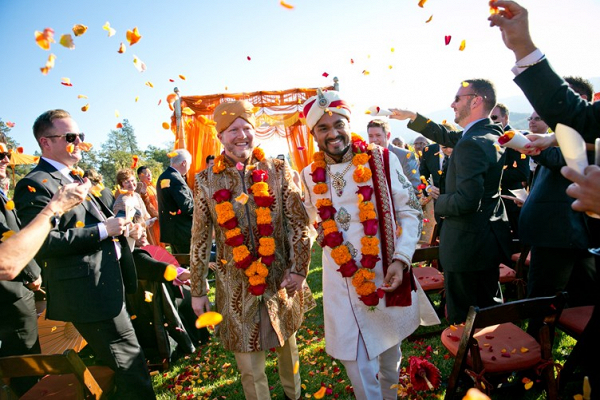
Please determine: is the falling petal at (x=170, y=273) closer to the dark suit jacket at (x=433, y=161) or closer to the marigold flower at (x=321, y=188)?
the marigold flower at (x=321, y=188)

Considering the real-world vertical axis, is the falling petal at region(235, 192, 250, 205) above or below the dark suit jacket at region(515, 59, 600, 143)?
below

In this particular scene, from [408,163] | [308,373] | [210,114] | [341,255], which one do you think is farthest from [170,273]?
[210,114]

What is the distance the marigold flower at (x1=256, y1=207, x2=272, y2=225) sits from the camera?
2674 millimetres

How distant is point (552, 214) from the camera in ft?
10.2

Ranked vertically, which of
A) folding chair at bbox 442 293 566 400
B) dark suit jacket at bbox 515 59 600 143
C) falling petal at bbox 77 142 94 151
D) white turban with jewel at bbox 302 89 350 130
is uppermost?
white turban with jewel at bbox 302 89 350 130

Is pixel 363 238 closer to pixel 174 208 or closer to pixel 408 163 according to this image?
pixel 408 163

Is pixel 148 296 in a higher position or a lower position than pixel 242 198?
lower

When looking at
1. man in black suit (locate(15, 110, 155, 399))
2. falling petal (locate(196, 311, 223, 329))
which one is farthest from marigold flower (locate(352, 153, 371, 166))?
man in black suit (locate(15, 110, 155, 399))

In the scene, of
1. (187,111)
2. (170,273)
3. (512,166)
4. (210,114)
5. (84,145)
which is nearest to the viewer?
(84,145)

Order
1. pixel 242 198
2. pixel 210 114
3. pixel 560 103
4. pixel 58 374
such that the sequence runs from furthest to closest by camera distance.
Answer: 1. pixel 210 114
2. pixel 242 198
3. pixel 58 374
4. pixel 560 103

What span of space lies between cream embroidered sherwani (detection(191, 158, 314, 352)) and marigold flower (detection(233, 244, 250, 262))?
10 cm

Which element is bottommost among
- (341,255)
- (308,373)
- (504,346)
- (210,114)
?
(308,373)

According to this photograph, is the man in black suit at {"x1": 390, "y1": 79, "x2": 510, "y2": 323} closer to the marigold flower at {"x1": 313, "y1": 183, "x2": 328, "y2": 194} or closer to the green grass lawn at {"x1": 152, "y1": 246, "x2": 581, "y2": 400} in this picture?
the green grass lawn at {"x1": 152, "y1": 246, "x2": 581, "y2": 400}

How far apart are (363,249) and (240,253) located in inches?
36.3
